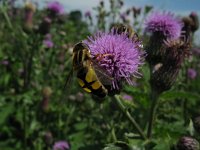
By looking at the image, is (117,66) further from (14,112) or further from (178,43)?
(14,112)

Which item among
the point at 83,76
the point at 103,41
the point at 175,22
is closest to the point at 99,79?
the point at 83,76

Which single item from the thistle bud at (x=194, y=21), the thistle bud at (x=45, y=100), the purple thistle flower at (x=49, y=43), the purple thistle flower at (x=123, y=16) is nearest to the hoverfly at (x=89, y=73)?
the thistle bud at (x=194, y=21)

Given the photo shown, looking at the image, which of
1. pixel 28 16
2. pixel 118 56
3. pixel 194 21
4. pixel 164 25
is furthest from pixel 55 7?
pixel 118 56

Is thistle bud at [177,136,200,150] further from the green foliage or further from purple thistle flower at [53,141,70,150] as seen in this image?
purple thistle flower at [53,141,70,150]

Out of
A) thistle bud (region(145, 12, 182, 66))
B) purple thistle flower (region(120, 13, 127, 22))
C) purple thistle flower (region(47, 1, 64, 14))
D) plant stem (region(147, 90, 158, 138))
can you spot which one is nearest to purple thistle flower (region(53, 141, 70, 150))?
thistle bud (region(145, 12, 182, 66))

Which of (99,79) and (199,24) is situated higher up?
(199,24)
